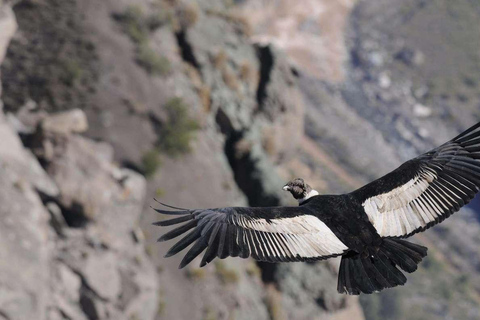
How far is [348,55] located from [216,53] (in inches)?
1594

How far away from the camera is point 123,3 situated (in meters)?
24.8

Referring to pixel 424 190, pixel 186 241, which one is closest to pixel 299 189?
pixel 424 190

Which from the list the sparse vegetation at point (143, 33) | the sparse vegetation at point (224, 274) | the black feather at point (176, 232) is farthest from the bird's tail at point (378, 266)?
the sparse vegetation at point (143, 33)

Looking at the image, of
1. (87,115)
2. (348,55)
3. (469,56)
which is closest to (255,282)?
(87,115)

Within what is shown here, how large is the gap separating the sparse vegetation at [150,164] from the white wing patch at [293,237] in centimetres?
1228

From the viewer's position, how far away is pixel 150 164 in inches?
822

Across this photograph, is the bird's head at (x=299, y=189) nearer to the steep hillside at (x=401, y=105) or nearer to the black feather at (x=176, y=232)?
the black feather at (x=176, y=232)

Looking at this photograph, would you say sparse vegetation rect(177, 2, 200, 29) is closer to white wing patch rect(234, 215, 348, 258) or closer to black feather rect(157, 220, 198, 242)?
white wing patch rect(234, 215, 348, 258)

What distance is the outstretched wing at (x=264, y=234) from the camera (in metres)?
8.40

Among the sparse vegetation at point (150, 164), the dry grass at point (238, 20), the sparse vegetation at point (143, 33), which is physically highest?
the dry grass at point (238, 20)

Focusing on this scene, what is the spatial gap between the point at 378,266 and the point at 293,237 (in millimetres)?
1027

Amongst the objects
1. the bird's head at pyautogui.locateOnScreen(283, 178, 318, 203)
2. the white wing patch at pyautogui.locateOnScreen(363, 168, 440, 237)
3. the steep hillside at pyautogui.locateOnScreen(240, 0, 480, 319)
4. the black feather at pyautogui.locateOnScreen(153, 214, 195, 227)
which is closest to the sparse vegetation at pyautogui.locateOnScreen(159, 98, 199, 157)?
the bird's head at pyautogui.locateOnScreen(283, 178, 318, 203)

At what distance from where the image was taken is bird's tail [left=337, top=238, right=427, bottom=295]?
8.55 meters

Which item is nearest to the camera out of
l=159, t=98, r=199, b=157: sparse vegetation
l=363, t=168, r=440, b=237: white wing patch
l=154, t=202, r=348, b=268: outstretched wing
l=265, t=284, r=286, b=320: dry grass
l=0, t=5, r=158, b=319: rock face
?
l=154, t=202, r=348, b=268: outstretched wing
